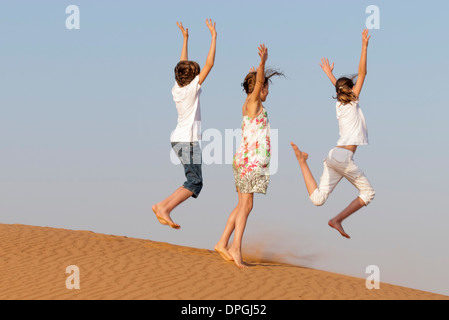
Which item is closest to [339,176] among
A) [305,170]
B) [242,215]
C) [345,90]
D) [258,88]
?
[305,170]

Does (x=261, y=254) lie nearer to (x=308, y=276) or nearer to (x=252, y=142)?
(x=308, y=276)

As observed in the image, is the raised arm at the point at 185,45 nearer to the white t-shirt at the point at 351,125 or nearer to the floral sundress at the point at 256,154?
the floral sundress at the point at 256,154

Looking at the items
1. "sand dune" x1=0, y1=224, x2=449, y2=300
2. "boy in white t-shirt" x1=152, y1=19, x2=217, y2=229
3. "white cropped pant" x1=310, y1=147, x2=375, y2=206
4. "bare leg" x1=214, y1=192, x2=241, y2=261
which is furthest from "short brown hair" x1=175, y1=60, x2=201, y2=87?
"sand dune" x1=0, y1=224, x2=449, y2=300

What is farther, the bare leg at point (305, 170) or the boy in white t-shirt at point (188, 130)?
the bare leg at point (305, 170)

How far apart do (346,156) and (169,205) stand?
316cm

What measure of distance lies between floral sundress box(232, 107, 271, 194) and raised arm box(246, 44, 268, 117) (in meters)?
0.12

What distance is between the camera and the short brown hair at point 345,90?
1105cm

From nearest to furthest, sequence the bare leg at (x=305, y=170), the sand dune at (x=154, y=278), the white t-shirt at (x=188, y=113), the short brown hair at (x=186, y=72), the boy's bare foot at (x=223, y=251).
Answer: the sand dune at (x=154, y=278), the white t-shirt at (x=188, y=113), the short brown hair at (x=186, y=72), the bare leg at (x=305, y=170), the boy's bare foot at (x=223, y=251)

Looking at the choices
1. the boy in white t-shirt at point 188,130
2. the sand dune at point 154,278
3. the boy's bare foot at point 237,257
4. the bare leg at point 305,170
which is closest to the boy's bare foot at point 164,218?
the boy in white t-shirt at point 188,130

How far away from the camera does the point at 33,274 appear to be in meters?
11.9

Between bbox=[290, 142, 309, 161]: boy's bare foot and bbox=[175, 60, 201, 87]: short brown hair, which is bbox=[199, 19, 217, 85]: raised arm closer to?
bbox=[175, 60, 201, 87]: short brown hair

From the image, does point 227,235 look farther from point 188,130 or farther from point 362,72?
point 362,72

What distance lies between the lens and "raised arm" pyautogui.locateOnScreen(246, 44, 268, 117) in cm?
1054
